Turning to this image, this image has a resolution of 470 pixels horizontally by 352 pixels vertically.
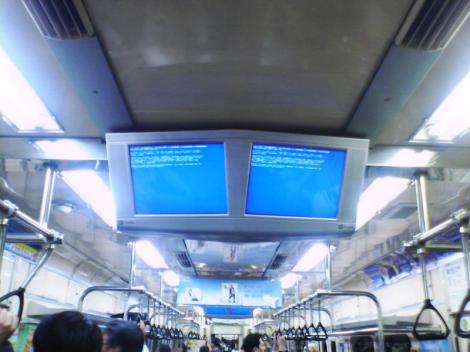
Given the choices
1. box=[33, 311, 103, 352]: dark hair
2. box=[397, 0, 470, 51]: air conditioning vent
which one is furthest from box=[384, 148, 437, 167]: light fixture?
box=[33, 311, 103, 352]: dark hair

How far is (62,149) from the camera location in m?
3.17

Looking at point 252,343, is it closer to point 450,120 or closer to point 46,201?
point 46,201

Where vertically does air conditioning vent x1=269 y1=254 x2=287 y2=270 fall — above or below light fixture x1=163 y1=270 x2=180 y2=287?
above

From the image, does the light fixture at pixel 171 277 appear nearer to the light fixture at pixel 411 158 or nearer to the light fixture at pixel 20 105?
the light fixture at pixel 20 105

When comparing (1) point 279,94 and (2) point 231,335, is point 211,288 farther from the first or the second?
(2) point 231,335

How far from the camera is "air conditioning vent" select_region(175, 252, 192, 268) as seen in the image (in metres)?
7.21

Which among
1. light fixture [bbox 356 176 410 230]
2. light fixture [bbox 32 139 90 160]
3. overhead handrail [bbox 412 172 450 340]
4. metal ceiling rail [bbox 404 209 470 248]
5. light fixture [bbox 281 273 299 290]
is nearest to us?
metal ceiling rail [bbox 404 209 470 248]

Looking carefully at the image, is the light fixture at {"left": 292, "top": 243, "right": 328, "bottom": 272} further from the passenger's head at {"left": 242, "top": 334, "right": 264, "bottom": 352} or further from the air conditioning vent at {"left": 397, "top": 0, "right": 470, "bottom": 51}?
the air conditioning vent at {"left": 397, "top": 0, "right": 470, "bottom": 51}

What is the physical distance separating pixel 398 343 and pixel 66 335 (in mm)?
6678

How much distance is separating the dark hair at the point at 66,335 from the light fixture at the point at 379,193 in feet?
8.71

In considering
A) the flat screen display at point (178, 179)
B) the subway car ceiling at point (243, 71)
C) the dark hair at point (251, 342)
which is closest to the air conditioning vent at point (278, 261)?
the dark hair at point (251, 342)

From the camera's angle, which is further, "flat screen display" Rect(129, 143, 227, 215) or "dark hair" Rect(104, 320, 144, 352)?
"flat screen display" Rect(129, 143, 227, 215)

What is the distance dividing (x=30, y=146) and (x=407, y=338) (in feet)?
20.2

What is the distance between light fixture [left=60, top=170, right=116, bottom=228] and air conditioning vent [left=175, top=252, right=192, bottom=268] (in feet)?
8.61
